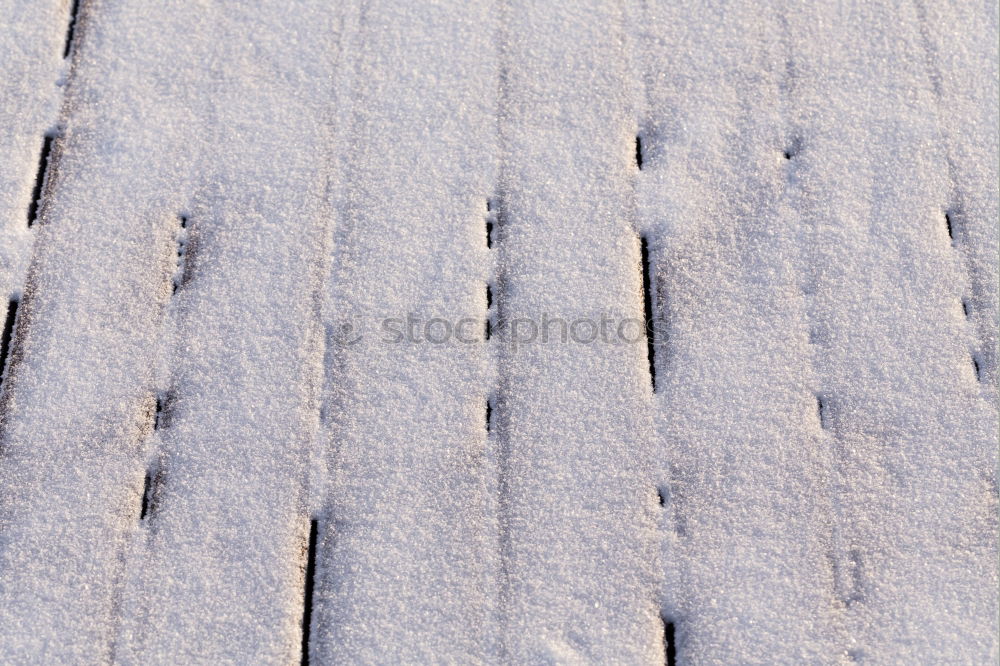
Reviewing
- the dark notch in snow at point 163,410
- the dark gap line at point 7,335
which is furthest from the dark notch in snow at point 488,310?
the dark gap line at point 7,335

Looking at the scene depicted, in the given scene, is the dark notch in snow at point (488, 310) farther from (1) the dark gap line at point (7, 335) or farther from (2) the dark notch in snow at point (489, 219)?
(1) the dark gap line at point (7, 335)

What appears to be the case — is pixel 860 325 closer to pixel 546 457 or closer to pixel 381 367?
pixel 546 457

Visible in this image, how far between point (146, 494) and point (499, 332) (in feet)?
2.13

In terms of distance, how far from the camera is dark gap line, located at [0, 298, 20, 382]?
1413mm

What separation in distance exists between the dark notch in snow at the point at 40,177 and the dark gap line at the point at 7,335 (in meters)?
0.16

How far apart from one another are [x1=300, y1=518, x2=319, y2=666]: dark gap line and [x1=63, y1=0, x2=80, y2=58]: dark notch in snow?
1.12 metres

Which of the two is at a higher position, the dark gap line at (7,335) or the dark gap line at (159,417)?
the dark gap line at (7,335)

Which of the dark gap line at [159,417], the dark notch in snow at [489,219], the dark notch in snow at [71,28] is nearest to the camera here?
the dark gap line at [159,417]

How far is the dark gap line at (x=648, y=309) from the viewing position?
1.42 meters

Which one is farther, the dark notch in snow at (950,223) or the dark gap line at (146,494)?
the dark notch in snow at (950,223)

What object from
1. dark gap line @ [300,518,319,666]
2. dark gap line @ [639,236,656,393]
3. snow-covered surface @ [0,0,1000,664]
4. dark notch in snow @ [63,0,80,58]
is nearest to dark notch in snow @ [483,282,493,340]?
snow-covered surface @ [0,0,1000,664]

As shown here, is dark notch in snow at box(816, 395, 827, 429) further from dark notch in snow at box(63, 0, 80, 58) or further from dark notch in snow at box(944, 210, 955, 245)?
dark notch in snow at box(63, 0, 80, 58)

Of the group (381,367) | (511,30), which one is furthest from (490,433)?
(511,30)

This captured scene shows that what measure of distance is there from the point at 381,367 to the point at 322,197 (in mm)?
362
